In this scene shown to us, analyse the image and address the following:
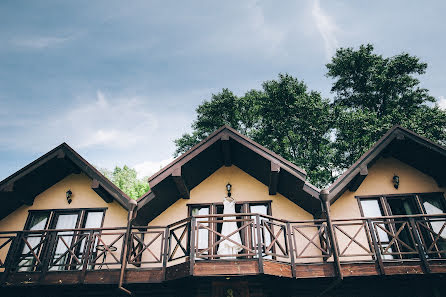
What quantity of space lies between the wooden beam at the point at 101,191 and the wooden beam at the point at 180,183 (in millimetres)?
2699

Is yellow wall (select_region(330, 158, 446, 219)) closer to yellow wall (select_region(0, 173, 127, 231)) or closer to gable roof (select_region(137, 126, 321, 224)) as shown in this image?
gable roof (select_region(137, 126, 321, 224))

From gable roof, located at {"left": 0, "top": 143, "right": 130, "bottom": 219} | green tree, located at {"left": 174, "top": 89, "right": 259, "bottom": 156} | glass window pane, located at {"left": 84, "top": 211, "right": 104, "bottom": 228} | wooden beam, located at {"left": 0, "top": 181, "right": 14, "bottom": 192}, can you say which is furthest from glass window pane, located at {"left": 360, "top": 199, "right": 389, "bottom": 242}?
green tree, located at {"left": 174, "top": 89, "right": 259, "bottom": 156}

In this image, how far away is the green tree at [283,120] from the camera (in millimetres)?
18750

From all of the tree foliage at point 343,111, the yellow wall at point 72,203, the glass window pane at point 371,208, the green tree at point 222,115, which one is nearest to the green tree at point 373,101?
the tree foliage at point 343,111

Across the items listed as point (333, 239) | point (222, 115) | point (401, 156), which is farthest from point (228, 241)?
point (222, 115)

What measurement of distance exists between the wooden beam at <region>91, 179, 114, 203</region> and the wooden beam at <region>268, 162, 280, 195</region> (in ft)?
19.1

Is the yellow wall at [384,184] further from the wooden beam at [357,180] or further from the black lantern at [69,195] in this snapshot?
the black lantern at [69,195]

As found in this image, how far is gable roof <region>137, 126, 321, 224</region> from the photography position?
853 cm

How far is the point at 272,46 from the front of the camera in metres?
13.1

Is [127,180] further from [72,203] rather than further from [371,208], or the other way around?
[371,208]

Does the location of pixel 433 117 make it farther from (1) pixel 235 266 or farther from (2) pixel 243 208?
(1) pixel 235 266

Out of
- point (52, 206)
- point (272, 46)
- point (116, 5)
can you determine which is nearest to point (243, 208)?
point (52, 206)

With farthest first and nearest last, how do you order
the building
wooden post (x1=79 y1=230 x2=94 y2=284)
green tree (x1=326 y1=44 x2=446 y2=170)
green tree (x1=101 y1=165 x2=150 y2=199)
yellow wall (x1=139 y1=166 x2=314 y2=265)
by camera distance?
1. green tree (x1=101 y1=165 x2=150 y2=199)
2. green tree (x1=326 y1=44 x2=446 y2=170)
3. yellow wall (x1=139 y1=166 x2=314 y2=265)
4. wooden post (x1=79 y1=230 x2=94 y2=284)
5. the building

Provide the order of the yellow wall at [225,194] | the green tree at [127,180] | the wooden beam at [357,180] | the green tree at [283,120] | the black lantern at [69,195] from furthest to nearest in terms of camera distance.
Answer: the green tree at [127,180], the green tree at [283,120], the black lantern at [69,195], the yellow wall at [225,194], the wooden beam at [357,180]
